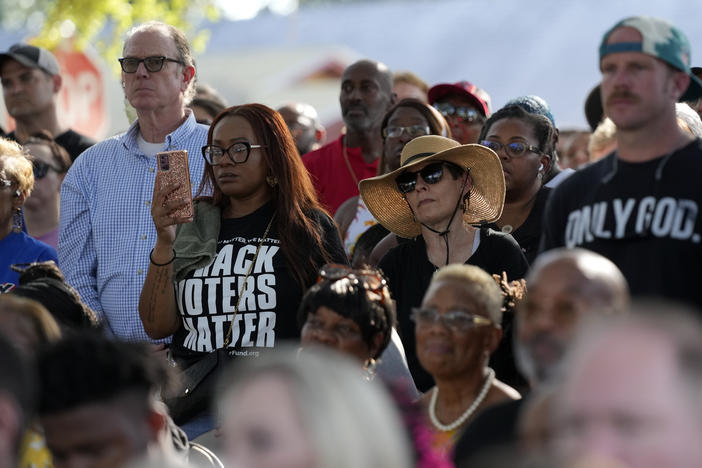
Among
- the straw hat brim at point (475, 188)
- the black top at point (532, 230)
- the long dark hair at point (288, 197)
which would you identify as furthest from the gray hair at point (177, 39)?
the black top at point (532, 230)

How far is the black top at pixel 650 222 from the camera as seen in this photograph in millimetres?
4121

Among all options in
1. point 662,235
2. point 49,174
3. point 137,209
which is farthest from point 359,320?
Result: point 49,174

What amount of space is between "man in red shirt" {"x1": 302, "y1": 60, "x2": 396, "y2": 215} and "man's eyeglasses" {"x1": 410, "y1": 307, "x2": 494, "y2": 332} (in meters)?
3.41

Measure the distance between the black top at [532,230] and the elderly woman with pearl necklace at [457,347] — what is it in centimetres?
170

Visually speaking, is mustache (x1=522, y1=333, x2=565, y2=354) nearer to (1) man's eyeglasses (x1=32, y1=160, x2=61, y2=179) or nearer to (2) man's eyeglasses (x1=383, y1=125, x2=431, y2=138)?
(2) man's eyeglasses (x1=383, y1=125, x2=431, y2=138)

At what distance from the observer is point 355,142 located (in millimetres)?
8023

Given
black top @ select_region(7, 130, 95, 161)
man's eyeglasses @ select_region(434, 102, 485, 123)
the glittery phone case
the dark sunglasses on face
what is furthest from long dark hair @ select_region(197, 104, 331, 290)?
black top @ select_region(7, 130, 95, 161)

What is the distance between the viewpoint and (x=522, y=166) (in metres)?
6.34

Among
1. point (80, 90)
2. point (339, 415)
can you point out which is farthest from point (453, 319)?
point (80, 90)

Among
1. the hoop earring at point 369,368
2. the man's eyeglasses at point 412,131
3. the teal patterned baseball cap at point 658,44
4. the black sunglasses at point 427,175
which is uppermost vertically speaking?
the teal patterned baseball cap at point 658,44

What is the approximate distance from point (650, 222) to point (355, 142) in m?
4.02

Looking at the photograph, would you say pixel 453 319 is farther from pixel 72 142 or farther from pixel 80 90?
pixel 80 90

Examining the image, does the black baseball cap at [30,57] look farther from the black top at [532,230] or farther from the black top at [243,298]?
the black top at [532,230]

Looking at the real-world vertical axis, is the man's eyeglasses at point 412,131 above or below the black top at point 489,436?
above
